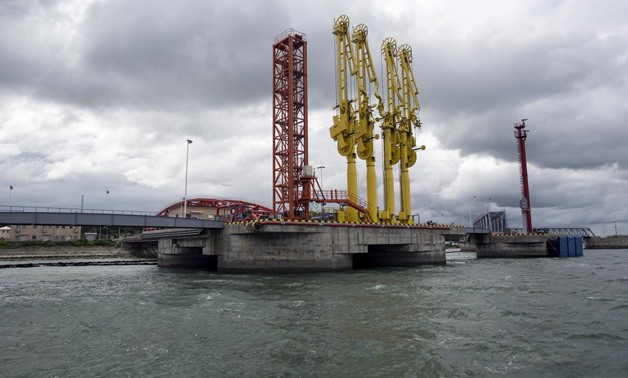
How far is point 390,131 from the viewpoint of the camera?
58.7 m

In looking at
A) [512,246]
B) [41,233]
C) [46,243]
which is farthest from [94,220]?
[41,233]

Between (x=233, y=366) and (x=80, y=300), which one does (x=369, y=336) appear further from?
(x=80, y=300)

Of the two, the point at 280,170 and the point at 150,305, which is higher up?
the point at 280,170

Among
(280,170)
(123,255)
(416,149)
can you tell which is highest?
(416,149)

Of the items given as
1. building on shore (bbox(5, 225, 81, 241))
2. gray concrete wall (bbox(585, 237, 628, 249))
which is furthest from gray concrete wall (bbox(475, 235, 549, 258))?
building on shore (bbox(5, 225, 81, 241))

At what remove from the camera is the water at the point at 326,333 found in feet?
37.0

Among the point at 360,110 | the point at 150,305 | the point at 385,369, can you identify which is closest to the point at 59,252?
the point at 360,110

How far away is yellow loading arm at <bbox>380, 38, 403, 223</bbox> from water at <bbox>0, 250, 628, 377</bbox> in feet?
101

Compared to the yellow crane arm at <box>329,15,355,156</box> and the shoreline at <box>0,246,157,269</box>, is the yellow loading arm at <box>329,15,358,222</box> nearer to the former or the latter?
the yellow crane arm at <box>329,15,355,156</box>

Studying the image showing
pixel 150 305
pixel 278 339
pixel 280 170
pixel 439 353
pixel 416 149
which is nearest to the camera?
pixel 439 353

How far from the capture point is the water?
11.3 metres

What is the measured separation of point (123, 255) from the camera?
327 feet

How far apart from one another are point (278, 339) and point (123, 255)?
319ft

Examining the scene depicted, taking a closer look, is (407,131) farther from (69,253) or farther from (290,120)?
(69,253)
